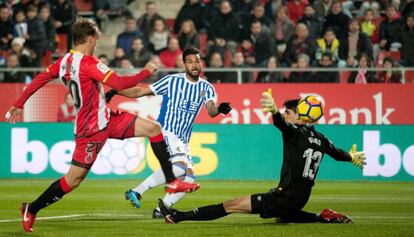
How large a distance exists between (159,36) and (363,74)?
5.05m

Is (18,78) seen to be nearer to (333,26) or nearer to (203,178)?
(203,178)

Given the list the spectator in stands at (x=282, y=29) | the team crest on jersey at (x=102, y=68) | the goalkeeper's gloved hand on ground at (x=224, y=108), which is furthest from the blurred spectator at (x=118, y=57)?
the team crest on jersey at (x=102, y=68)

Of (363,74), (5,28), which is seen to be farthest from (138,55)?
(363,74)

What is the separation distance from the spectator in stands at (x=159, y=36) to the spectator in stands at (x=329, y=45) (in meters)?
3.65

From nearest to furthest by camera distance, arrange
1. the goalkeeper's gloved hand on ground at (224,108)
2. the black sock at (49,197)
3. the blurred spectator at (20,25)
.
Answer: the black sock at (49,197)
the goalkeeper's gloved hand on ground at (224,108)
the blurred spectator at (20,25)

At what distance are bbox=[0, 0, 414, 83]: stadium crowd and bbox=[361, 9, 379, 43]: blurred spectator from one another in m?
0.02

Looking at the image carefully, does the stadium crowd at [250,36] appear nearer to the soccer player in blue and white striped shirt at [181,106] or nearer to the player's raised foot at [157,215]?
the soccer player in blue and white striped shirt at [181,106]

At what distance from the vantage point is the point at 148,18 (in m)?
23.7

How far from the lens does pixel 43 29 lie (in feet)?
78.2

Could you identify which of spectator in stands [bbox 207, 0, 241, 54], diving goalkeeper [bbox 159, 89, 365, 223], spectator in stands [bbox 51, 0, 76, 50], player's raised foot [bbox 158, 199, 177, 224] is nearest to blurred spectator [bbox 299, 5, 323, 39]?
spectator in stands [bbox 207, 0, 241, 54]

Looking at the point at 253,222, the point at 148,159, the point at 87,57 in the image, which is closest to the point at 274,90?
the point at 148,159

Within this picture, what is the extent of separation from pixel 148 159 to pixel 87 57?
29.8ft

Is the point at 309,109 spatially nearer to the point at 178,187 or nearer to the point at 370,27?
the point at 178,187

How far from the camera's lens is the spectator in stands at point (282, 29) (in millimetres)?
23141
